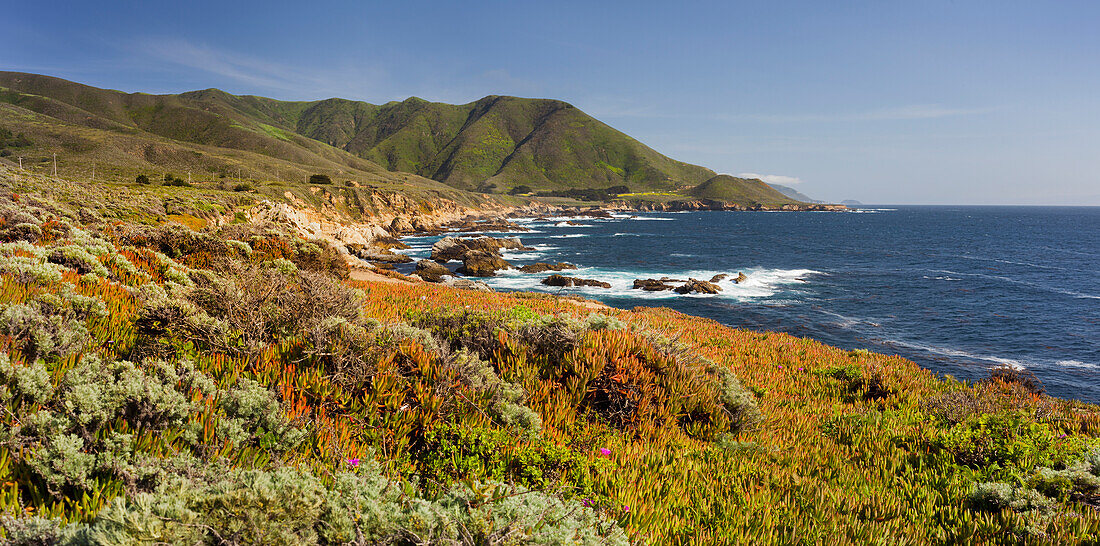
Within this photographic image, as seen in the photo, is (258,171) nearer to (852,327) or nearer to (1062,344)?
(852,327)

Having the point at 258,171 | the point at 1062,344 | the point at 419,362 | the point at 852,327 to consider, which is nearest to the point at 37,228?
the point at 419,362

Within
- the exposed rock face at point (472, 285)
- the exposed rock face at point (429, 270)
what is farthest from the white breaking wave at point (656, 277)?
the exposed rock face at point (472, 285)

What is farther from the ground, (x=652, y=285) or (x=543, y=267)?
(x=543, y=267)

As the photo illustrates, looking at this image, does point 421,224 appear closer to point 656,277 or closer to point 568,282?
point 568,282

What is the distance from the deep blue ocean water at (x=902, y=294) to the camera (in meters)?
23.3

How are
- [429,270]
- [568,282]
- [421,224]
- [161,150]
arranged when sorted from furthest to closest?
[421,224]
[161,150]
[429,270]
[568,282]

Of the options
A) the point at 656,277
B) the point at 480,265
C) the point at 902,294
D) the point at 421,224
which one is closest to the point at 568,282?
the point at 656,277

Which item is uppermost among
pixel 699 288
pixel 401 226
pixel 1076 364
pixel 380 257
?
pixel 401 226

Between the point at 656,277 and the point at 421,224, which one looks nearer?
the point at 656,277

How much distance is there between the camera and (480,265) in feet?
141

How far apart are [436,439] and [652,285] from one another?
35283 millimetres

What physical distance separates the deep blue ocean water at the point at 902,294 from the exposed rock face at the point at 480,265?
2391mm

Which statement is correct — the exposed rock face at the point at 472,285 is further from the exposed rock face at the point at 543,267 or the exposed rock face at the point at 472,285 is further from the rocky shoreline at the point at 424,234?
the exposed rock face at the point at 543,267

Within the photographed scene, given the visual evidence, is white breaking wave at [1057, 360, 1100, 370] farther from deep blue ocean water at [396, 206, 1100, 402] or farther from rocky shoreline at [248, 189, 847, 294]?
rocky shoreline at [248, 189, 847, 294]
